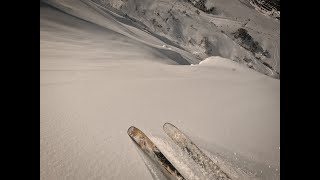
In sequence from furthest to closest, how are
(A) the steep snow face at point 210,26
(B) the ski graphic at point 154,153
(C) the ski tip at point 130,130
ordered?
(A) the steep snow face at point 210,26 → (C) the ski tip at point 130,130 → (B) the ski graphic at point 154,153

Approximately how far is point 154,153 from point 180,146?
28cm

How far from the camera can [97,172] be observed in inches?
50.0

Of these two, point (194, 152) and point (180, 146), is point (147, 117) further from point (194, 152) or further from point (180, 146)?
point (194, 152)

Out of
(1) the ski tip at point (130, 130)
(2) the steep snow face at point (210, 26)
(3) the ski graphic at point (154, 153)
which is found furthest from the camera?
(2) the steep snow face at point (210, 26)

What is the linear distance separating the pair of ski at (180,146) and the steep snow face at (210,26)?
1113 centimetres

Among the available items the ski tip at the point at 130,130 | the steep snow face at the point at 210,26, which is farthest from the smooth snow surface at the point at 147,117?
the steep snow face at the point at 210,26

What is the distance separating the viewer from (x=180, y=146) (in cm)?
167

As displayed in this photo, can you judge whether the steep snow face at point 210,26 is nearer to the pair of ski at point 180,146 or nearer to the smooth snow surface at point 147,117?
the smooth snow surface at point 147,117

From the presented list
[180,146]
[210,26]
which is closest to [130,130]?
[180,146]

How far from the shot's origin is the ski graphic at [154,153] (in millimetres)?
1359

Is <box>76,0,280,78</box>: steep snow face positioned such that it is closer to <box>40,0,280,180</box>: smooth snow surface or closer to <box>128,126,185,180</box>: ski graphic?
<box>40,0,280,180</box>: smooth snow surface
